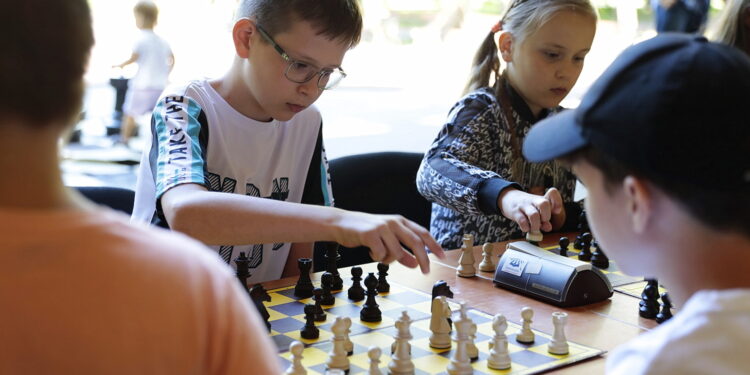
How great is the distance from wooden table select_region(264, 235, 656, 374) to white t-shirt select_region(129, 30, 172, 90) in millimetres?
5270

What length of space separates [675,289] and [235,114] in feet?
4.45

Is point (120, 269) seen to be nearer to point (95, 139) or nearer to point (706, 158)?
point (706, 158)

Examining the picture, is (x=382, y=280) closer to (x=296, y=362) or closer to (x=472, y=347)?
(x=472, y=347)

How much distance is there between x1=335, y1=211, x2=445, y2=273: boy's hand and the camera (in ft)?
5.31

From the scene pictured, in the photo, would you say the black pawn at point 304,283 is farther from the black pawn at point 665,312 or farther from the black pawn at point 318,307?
the black pawn at point 665,312

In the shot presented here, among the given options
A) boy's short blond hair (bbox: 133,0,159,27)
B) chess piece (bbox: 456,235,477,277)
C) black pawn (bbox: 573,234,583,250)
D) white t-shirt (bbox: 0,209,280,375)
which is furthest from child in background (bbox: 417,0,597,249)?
boy's short blond hair (bbox: 133,0,159,27)

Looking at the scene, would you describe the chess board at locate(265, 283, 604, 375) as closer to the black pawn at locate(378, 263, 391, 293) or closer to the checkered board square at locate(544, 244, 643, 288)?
the black pawn at locate(378, 263, 391, 293)

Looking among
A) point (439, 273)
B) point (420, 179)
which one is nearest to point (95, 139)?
point (420, 179)

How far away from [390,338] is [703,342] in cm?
75

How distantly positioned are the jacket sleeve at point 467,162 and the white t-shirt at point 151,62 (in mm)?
4763

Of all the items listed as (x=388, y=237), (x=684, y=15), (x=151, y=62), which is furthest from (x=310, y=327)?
(x=684, y=15)

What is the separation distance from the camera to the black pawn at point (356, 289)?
189cm

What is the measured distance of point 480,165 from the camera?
2.67 m

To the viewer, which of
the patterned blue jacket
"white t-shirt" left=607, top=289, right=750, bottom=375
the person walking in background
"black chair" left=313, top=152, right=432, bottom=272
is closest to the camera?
"white t-shirt" left=607, top=289, right=750, bottom=375
